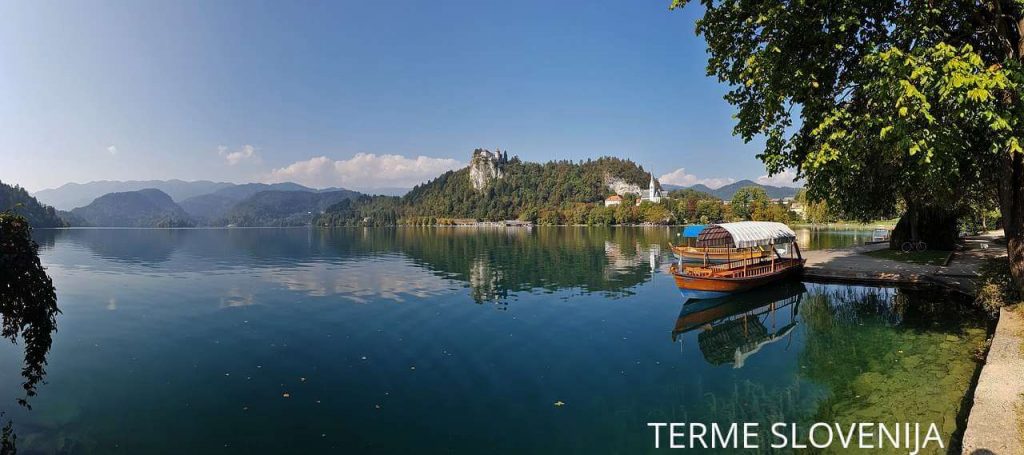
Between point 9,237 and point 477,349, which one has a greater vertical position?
point 9,237

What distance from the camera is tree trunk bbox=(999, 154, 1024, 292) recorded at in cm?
1405

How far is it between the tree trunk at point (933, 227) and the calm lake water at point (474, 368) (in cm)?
1583

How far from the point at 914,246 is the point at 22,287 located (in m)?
51.3

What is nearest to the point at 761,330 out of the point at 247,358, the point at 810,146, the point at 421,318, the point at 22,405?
the point at 810,146

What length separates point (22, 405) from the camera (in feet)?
40.6

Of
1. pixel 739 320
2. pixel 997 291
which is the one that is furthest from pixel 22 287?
pixel 997 291

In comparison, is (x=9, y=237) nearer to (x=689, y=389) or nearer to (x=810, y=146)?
(x=689, y=389)

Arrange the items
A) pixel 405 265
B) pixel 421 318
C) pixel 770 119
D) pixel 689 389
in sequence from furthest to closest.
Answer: pixel 405 265, pixel 421 318, pixel 770 119, pixel 689 389

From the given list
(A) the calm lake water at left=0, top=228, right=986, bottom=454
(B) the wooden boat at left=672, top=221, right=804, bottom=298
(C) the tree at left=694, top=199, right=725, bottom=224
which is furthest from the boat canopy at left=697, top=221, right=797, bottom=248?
(C) the tree at left=694, top=199, right=725, bottom=224

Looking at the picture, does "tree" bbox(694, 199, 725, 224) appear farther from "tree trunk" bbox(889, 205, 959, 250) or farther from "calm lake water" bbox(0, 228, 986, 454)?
"calm lake water" bbox(0, 228, 986, 454)

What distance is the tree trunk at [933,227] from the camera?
38.2 metres

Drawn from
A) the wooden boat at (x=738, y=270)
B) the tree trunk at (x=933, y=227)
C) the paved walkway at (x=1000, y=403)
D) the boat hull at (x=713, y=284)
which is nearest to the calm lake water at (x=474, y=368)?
the boat hull at (x=713, y=284)

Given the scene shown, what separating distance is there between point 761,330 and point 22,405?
25.1m

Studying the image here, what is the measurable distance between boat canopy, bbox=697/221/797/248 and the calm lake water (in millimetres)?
3310
